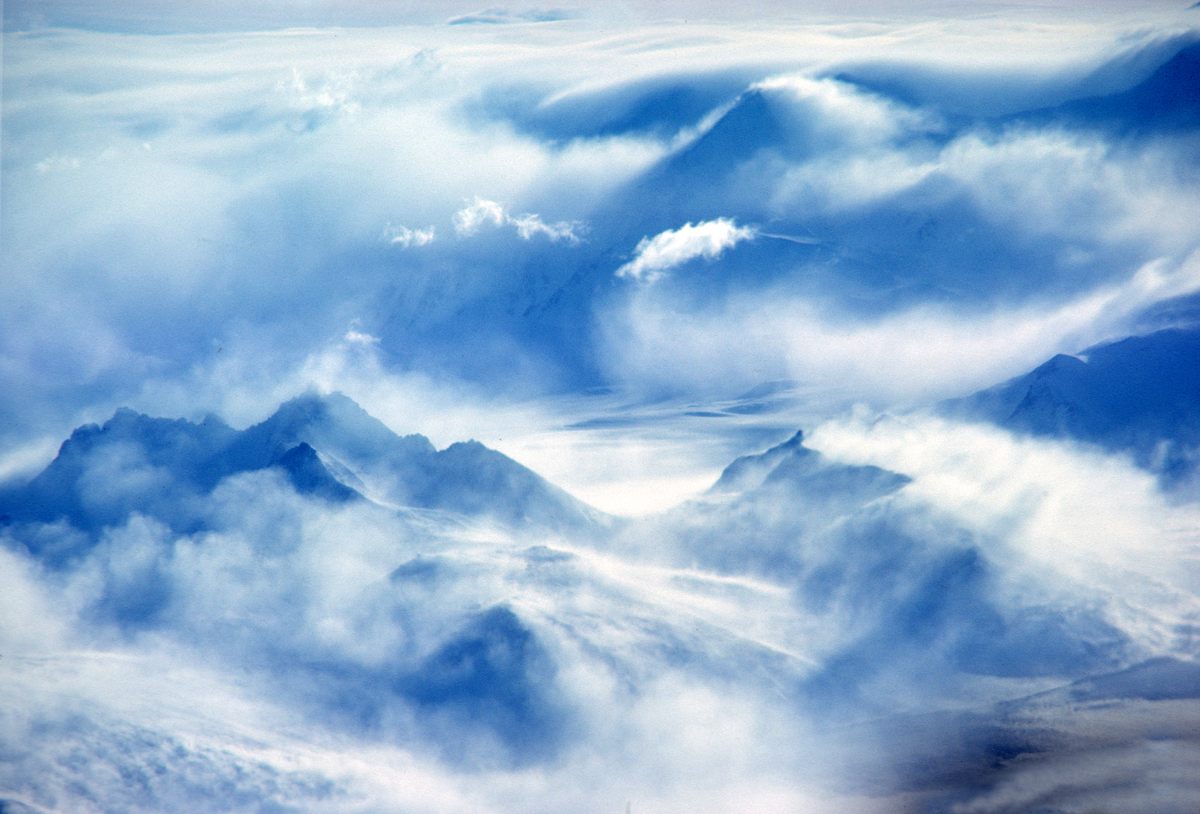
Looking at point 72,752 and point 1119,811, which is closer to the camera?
point 1119,811

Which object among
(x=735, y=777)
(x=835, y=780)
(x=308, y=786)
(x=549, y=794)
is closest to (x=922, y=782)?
(x=835, y=780)

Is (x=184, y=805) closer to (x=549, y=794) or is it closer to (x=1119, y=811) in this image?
(x=549, y=794)

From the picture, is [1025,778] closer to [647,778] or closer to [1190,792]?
[1190,792]

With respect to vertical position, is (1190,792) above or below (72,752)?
below

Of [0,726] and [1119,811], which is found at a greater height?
[0,726]

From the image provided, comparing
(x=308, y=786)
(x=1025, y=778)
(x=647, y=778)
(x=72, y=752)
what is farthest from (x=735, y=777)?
(x=72, y=752)

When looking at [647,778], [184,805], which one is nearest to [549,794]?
[647,778]

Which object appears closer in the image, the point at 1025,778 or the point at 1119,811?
the point at 1119,811

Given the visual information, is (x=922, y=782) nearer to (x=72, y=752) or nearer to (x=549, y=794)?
(x=549, y=794)
